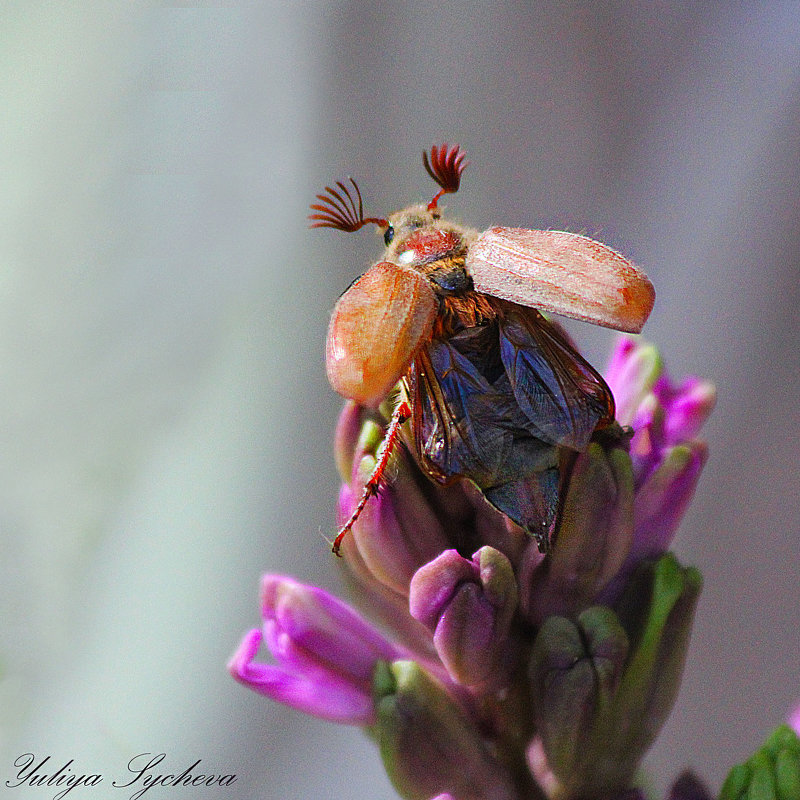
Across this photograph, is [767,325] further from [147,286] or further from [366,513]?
[366,513]

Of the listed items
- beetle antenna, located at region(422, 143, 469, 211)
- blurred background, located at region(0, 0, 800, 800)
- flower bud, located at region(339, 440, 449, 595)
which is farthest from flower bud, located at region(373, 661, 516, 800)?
blurred background, located at region(0, 0, 800, 800)

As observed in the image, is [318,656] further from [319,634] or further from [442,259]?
[442,259]

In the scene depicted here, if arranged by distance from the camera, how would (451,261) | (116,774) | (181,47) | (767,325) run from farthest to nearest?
(767,325)
(181,47)
(116,774)
(451,261)

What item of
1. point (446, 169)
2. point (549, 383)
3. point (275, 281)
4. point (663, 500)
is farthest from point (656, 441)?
point (275, 281)

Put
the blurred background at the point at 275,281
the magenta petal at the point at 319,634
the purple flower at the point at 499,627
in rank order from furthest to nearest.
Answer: the blurred background at the point at 275,281 < the magenta petal at the point at 319,634 < the purple flower at the point at 499,627

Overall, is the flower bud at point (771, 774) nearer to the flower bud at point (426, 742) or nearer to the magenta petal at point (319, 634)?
the flower bud at point (426, 742)

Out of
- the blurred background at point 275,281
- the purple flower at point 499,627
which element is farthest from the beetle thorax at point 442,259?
the blurred background at point 275,281

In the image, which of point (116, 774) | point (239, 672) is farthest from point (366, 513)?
point (116, 774)

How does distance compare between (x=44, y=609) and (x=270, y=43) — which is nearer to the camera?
(x=44, y=609)
